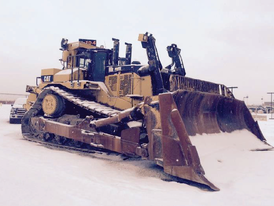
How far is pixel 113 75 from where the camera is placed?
740 centimetres

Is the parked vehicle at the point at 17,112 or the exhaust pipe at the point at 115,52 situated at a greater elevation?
the exhaust pipe at the point at 115,52

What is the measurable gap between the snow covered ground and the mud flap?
0.20 m

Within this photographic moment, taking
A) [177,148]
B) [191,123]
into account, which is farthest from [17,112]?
[177,148]

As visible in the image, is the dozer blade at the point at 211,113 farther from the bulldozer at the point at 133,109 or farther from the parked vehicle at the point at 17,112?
the parked vehicle at the point at 17,112

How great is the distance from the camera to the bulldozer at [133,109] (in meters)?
4.18

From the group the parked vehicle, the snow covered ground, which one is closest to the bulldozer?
the snow covered ground

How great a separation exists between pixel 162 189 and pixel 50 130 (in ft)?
14.5

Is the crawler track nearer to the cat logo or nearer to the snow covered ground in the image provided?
the snow covered ground

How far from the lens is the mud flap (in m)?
3.81

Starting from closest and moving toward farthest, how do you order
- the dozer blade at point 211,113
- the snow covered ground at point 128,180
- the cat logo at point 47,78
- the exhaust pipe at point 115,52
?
the snow covered ground at point 128,180
the dozer blade at point 211,113
the exhaust pipe at point 115,52
the cat logo at point 47,78

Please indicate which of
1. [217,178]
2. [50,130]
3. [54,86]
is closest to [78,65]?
[54,86]

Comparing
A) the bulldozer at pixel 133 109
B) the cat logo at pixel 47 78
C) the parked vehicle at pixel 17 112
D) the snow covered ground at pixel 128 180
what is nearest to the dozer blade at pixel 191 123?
the bulldozer at pixel 133 109

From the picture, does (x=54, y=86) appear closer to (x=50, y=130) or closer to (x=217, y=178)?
(x=50, y=130)

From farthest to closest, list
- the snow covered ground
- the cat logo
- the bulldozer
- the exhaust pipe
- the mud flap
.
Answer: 1. the cat logo
2. the exhaust pipe
3. the bulldozer
4. the mud flap
5. the snow covered ground
